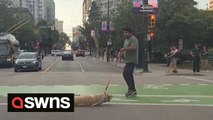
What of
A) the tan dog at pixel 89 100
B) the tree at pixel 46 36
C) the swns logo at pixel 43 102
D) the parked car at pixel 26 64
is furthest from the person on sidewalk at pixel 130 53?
the tree at pixel 46 36

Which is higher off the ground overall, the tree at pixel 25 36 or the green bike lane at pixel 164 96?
the tree at pixel 25 36

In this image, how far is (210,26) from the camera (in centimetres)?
5462

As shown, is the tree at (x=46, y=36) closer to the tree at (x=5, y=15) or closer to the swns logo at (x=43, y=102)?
the tree at (x=5, y=15)

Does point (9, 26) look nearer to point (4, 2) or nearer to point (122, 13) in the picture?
point (4, 2)

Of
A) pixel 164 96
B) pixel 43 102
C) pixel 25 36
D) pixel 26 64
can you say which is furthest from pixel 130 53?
pixel 25 36

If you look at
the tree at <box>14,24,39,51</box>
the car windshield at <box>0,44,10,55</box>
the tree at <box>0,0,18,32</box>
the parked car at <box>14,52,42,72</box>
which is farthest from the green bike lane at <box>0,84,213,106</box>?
the tree at <box>14,24,39,51</box>

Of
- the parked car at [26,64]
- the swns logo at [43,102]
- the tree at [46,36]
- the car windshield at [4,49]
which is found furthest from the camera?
the tree at [46,36]

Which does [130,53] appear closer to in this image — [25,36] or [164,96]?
[164,96]

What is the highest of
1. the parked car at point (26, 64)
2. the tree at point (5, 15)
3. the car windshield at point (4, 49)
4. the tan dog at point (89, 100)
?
the tree at point (5, 15)

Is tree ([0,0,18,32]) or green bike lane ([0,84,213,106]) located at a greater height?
tree ([0,0,18,32])

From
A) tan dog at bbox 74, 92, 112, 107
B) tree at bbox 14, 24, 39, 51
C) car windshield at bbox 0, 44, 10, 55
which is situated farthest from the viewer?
tree at bbox 14, 24, 39, 51

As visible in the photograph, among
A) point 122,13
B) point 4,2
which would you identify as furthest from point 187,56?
point 4,2

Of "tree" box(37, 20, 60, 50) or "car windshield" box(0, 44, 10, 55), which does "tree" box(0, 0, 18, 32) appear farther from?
"tree" box(37, 20, 60, 50)

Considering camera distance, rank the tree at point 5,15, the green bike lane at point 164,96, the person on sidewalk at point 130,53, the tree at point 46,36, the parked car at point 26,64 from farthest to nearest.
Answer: the tree at point 46,36, the tree at point 5,15, the parked car at point 26,64, the person on sidewalk at point 130,53, the green bike lane at point 164,96
